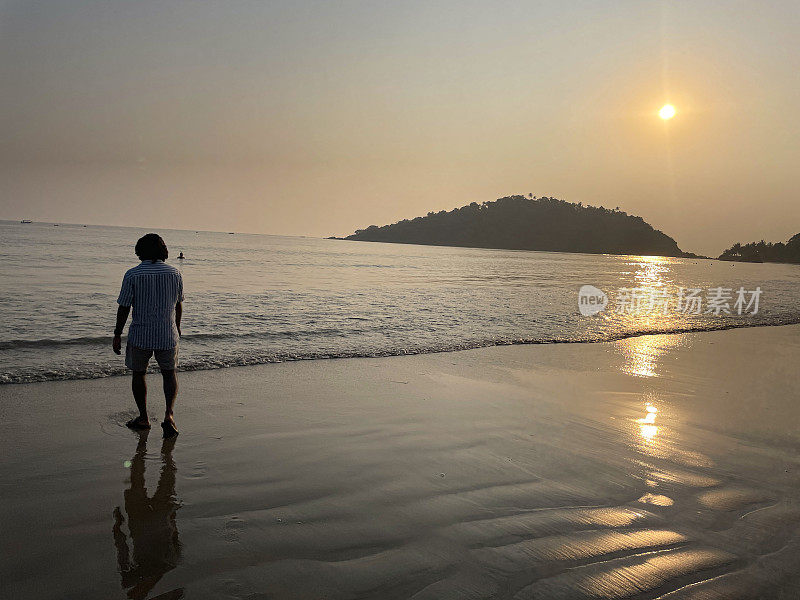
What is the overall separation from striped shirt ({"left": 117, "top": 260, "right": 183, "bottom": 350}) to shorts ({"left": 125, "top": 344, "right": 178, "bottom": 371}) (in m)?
0.06

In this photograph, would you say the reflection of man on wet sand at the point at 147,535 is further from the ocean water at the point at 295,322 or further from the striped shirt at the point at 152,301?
the ocean water at the point at 295,322

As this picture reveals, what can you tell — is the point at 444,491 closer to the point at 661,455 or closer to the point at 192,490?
the point at 192,490

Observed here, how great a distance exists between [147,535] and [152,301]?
2645mm

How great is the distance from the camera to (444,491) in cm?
427

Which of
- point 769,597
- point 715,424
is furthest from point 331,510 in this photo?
point 715,424

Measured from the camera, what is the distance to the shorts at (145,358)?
217 inches

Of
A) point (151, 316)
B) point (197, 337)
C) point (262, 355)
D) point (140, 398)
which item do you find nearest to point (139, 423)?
point (140, 398)

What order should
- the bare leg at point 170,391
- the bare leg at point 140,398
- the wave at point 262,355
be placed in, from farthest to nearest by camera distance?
the wave at point 262,355, the bare leg at point 140,398, the bare leg at point 170,391

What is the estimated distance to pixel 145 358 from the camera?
5543 mm

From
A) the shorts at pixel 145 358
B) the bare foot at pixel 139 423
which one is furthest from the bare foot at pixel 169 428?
the shorts at pixel 145 358

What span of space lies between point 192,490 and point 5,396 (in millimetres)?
4428

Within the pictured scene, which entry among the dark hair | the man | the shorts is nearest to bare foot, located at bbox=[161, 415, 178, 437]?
the man

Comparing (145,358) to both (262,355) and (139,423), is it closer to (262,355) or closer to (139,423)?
(139,423)

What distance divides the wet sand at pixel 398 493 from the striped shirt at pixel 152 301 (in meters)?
0.99
